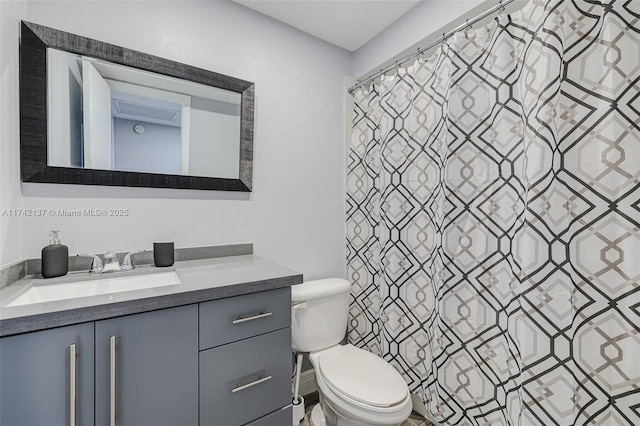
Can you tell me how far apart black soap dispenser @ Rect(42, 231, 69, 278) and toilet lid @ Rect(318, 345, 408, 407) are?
129 centimetres

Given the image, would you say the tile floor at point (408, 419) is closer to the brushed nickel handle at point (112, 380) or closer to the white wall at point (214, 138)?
the brushed nickel handle at point (112, 380)

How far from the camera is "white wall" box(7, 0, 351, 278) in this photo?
4.26 ft

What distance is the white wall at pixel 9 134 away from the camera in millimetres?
1062

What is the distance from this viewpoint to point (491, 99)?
1.27 metres

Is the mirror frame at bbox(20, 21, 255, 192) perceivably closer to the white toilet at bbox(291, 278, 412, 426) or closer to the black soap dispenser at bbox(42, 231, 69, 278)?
the black soap dispenser at bbox(42, 231, 69, 278)

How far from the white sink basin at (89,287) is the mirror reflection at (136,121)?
21.0 inches

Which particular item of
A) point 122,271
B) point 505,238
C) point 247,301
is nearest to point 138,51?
point 122,271

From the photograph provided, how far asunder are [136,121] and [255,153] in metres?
0.64

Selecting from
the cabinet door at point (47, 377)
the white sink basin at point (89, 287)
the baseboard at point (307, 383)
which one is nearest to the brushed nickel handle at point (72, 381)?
the cabinet door at point (47, 377)

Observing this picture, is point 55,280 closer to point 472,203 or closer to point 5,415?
point 5,415

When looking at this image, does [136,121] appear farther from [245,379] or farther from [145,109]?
[245,379]

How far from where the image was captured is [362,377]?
1.44 metres

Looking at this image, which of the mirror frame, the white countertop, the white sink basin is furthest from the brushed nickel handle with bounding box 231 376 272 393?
the mirror frame

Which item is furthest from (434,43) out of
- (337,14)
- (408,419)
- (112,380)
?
(408,419)
